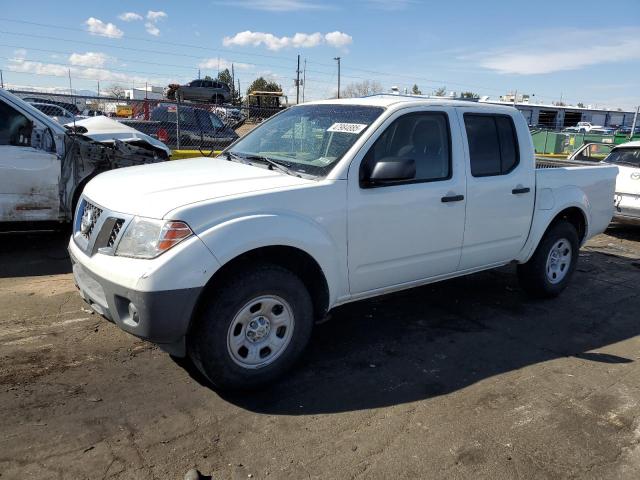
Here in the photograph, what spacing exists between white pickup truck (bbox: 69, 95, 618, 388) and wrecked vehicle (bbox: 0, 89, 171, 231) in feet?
8.90

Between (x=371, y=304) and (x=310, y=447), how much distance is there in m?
2.40

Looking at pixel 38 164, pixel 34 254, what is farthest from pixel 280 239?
pixel 34 254

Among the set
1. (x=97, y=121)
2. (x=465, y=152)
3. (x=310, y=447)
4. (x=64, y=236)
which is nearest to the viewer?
(x=310, y=447)

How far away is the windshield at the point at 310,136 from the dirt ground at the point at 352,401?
4.86 ft

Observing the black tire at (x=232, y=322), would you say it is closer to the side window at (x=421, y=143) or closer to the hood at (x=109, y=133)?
the side window at (x=421, y=143)

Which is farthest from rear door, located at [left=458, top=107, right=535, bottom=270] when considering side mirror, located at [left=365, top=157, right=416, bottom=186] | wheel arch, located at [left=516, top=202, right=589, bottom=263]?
side mirror, located at [left=365, top=157, right=416, bottom=186]

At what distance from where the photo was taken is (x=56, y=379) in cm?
352

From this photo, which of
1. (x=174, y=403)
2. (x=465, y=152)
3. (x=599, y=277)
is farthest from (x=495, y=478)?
(x=599, y=277)

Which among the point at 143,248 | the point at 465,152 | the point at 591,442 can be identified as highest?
the point at 465,152

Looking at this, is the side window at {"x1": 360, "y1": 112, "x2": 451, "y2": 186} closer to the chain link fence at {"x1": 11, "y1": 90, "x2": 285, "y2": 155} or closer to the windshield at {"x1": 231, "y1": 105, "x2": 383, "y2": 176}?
the windshield at {"x1": 231, "y1": 105, "x2": 383, "y2": 176}

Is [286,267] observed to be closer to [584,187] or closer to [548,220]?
[548,220]

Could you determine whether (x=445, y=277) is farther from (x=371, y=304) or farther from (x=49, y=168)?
(x=49, y=168)

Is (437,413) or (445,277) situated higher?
(445,277)

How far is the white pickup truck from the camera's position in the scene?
3043 millimetres
